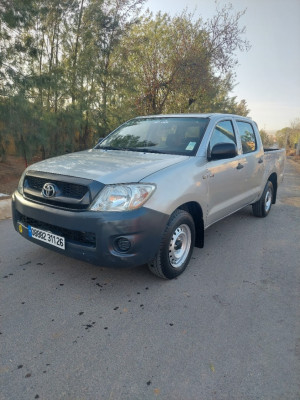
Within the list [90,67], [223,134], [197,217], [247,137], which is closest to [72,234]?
[197,217]

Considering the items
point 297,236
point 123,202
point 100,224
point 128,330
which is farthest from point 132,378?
point 297,236

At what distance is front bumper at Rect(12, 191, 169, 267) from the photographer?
247 centimetres

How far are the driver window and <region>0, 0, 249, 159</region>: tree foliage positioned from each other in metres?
5.16

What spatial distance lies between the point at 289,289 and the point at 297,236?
1954 millimetres

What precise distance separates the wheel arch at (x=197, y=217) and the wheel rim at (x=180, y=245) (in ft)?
0.68

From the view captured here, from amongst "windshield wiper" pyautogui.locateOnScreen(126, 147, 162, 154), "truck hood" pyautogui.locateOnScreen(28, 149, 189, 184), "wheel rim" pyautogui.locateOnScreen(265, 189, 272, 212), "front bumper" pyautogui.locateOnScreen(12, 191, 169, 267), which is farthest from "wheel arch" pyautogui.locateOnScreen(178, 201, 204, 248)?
"wheel rim" pyautogui.locateOnScreen(265, 189, 272, 212)

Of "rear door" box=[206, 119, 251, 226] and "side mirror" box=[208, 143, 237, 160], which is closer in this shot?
"side mirror" box=[208, 143, 237, 160]

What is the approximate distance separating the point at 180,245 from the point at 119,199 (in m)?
1.08

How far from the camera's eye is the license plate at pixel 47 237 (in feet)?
8.89

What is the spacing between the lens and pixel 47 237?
2.81 meters

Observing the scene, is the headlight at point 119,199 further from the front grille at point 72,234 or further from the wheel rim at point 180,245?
the wheel rim at point 180,245

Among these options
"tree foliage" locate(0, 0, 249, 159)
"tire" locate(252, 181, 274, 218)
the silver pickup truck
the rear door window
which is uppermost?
"tree foliage" locate(0, 0, 249, 159)

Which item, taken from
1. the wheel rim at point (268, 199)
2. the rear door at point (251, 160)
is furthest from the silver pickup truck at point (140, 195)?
the wheel rim at point (268, 199)

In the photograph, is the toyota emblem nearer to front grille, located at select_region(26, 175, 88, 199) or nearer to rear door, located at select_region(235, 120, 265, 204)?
front grille, located at select_region(26, 175, 88, 199)
